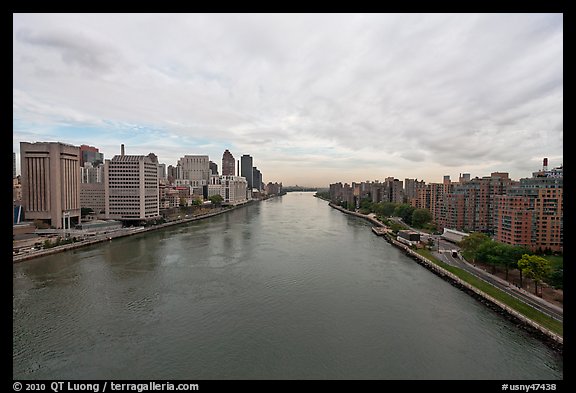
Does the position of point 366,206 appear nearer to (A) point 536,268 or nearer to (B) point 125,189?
(B) point 125,189

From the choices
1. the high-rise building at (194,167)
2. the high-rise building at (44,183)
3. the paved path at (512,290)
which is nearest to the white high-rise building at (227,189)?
the high-rise building at (194,167)

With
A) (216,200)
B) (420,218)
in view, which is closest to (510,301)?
(420,218)

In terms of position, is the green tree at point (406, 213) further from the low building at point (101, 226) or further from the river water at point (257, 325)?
the low building at point (101, 226)

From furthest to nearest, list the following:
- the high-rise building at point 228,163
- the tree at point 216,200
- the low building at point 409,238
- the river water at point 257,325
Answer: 1. the high-rise building at point 228,163
2. the tree at point 216,200
3. the low building at point 409,238
4. the river water at point 257,325

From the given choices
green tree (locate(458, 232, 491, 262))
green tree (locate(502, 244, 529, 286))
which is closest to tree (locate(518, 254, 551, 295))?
green tree (locate(502, 244, 529, 286))

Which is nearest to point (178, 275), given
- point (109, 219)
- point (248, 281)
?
point (248, 281)

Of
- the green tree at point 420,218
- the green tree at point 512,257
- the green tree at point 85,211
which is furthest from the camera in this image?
the green tree at point 85,211

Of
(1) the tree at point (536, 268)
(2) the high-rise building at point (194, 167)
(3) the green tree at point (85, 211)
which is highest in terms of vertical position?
(2) the high-rise building at point (194, 167)
